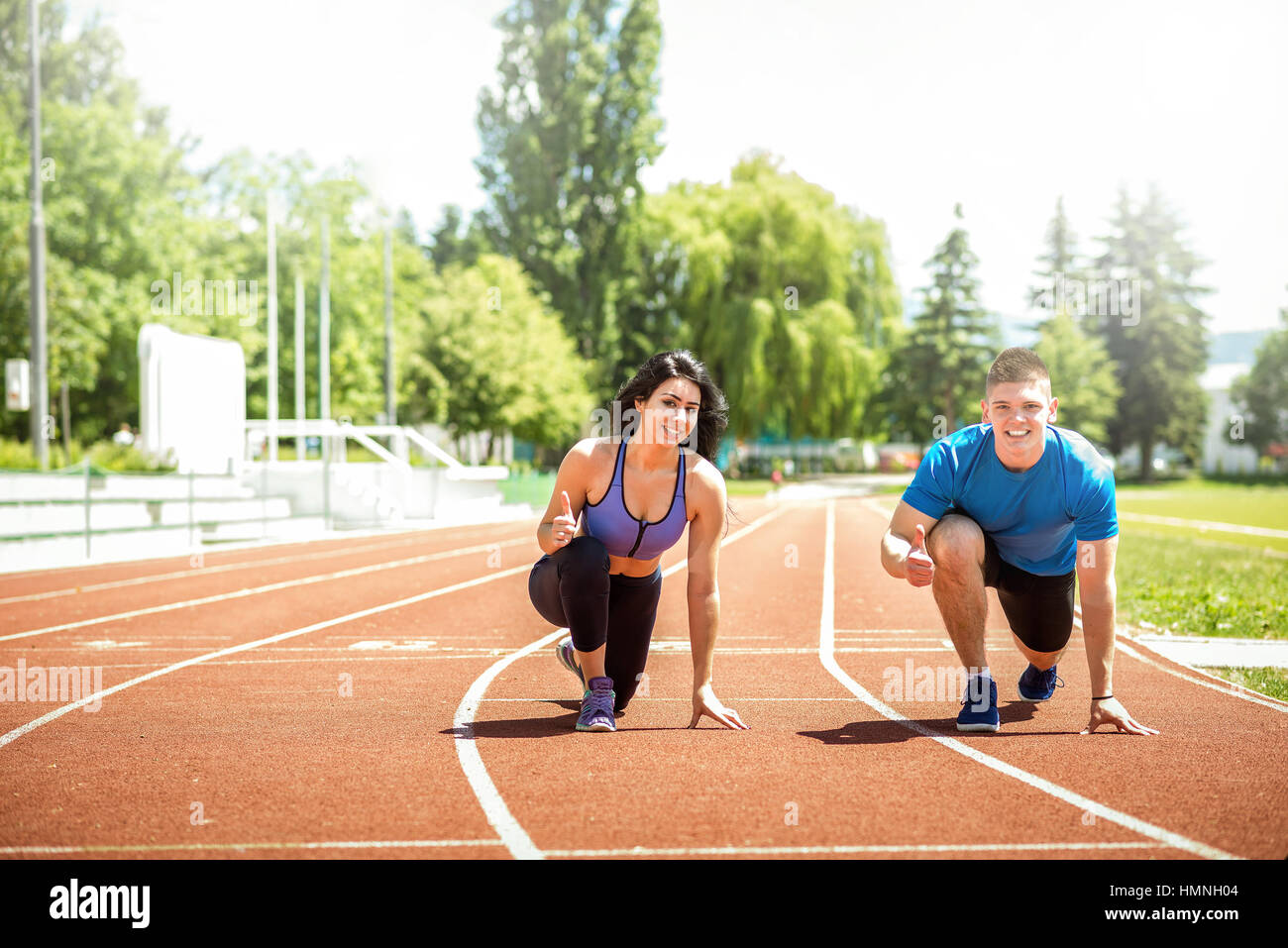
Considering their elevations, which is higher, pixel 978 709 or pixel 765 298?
pixel 765 298

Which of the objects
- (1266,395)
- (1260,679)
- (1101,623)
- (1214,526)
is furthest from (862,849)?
(1266,395)

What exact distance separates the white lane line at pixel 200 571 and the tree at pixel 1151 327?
66.3 m

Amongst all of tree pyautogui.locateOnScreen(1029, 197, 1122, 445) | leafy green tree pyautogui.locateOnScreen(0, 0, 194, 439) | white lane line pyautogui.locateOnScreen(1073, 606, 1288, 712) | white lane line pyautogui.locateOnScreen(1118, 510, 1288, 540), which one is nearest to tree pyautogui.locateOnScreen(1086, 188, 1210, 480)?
tree pyautogui.locateOnScreen(1029, 197, 1122, 445)

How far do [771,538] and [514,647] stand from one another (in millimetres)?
15222

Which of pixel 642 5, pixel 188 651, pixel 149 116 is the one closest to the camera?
pixel 188 651

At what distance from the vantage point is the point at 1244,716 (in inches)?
254

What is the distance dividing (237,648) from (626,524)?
197 inches

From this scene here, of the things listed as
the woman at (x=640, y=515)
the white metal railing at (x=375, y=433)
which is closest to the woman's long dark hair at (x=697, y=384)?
the woman at (x=640, y=515)

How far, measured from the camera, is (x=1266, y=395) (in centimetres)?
8269

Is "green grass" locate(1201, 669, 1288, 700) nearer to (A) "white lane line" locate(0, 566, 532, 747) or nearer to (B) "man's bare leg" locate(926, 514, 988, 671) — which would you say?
(B) "man's bare leg" locate(926, 514, 988, 671)

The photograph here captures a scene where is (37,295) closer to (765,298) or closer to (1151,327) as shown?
(765,298)

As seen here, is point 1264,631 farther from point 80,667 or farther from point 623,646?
point 80,667
